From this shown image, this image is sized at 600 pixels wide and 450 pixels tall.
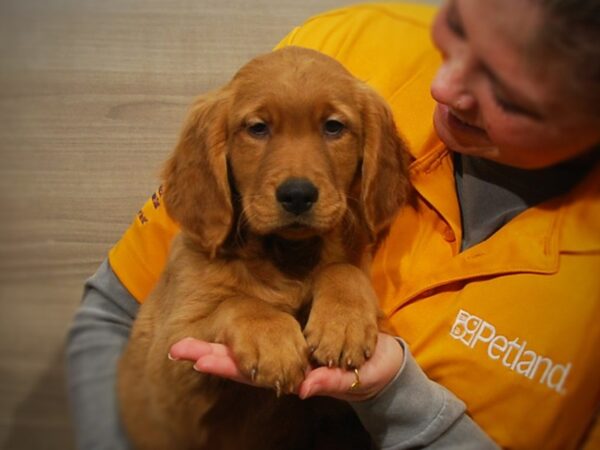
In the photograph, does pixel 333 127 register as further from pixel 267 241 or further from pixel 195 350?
pixel 195 350

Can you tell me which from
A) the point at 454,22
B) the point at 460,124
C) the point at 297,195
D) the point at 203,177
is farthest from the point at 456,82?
the point at 203,177

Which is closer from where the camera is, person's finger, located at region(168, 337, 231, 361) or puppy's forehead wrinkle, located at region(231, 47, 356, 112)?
person's finger, located at region(168, 337, 231, 361)

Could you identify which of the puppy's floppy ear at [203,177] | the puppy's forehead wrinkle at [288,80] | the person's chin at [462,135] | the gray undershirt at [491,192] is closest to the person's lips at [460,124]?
the person's chin at [462,135]

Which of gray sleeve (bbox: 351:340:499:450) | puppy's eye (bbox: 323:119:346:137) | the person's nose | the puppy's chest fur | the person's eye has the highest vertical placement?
the person's eye

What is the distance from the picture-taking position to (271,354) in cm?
98

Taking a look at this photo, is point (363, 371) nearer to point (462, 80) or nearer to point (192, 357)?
point (192, 357)

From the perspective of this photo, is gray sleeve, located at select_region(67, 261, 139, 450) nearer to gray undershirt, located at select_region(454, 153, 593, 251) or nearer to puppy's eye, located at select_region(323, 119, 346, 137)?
puppy's eye, located at select_region(323, 119, 346, 137)

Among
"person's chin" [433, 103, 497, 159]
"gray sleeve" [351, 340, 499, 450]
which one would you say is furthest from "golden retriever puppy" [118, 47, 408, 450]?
"person's chin" [433, 103, 497, 159]

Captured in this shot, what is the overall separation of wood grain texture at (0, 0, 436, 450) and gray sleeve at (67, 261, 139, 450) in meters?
0.04

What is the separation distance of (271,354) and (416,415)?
1.05ft

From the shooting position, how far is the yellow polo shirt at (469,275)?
0.83 metres

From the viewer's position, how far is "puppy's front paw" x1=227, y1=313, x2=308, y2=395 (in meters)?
0.97

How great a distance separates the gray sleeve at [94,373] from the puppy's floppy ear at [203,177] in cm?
20

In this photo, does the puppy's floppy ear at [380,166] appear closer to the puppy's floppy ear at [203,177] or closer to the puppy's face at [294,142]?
the puppy's face at [294,142]
